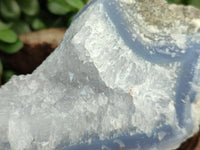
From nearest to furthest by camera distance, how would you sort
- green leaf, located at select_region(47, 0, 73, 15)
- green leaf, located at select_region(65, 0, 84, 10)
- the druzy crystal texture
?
the druzy crystal texture, green leaf, located at select_region(65, 0, 84, 10), green leaf, located at select_region(47, 0, 73, 15)

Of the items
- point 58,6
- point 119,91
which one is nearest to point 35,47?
point 58,6

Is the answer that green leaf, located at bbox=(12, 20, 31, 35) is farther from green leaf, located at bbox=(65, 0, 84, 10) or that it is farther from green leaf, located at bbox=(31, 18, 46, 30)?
green leaf, located at bbox=(65, 0, 84, 10)

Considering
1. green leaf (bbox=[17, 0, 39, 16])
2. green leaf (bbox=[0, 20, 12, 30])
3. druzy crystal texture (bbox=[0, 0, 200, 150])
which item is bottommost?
druzy crystal texture (bbox=[0, 0, 200, 150])

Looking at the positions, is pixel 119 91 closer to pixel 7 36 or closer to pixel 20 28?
pixel 7 36

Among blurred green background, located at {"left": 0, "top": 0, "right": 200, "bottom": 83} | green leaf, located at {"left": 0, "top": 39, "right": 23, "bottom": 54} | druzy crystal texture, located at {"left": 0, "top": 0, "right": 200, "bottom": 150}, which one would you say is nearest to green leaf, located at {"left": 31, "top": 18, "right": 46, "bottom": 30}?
blurred green background, located at {"left": 0, "top": 0, "right": 200, "bottom": 83}

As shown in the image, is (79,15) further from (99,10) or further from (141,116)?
(141,116)

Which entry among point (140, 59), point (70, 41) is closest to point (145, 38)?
point (140, 59)
